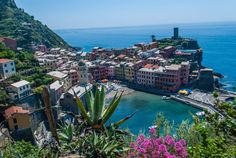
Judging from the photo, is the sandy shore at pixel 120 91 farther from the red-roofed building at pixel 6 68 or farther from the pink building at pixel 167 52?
the pink building at pixel 167 52

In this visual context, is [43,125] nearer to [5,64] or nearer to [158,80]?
[5,64]

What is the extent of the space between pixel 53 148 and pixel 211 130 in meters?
3.13

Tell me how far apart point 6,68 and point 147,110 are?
1884cm

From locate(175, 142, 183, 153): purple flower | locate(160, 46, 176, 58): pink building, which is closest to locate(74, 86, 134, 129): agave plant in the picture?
locate(175, 142, 183, 153): purple flower

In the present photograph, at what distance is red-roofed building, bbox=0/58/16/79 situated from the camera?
98.4 ft

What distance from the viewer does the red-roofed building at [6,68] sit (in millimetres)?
29991

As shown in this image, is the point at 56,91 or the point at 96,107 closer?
the point at 96,107

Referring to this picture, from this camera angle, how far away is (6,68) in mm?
30500

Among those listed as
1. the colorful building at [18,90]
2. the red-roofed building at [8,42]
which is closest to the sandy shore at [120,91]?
the colorful building at [18,90]

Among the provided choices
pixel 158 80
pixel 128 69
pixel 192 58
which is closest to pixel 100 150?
pixel 158 80

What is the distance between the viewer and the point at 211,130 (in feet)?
16.7

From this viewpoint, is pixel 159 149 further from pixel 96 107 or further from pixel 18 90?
pixel 18 90

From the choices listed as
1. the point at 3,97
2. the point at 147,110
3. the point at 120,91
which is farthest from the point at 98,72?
the point at 3,97

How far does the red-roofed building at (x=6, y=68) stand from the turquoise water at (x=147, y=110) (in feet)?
46.0
